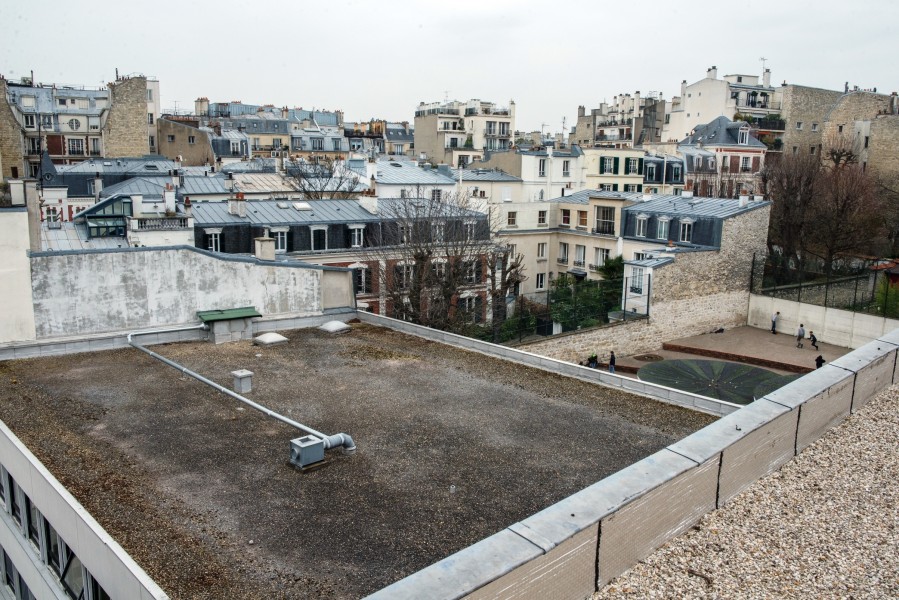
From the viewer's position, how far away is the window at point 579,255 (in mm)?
38812

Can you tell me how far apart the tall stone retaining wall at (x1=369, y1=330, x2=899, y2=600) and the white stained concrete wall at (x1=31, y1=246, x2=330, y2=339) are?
1197cm

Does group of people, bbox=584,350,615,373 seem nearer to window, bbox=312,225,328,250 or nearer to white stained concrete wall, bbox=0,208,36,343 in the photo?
window, bbox=312,225,328,250

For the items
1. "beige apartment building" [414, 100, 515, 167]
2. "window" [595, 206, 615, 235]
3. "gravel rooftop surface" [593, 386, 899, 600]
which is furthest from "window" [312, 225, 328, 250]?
"beige apartment building" [414, 100, 515, 167]

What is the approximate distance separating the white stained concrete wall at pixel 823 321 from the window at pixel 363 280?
1725cm

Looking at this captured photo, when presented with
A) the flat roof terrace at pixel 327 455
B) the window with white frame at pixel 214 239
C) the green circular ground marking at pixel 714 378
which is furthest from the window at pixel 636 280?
the flat roof terrace at pixel 327 455

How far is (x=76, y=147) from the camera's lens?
54.5 metres

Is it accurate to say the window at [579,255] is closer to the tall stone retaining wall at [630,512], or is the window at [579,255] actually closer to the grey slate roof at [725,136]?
the grey slate roof at [725,136]

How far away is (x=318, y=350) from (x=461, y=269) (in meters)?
13.7

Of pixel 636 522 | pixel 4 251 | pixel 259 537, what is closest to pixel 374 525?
pixel 259 537

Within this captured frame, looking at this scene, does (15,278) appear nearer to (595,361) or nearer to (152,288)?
(152,288)

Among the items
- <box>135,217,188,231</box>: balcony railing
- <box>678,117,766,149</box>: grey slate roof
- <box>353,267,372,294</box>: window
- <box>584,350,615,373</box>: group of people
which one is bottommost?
<box>584,350,615,373</box>: group of people

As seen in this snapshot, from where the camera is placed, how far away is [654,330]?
2888cm

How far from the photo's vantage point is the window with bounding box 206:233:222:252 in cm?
2678

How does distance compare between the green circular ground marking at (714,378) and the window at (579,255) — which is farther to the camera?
the window at (579,255)
